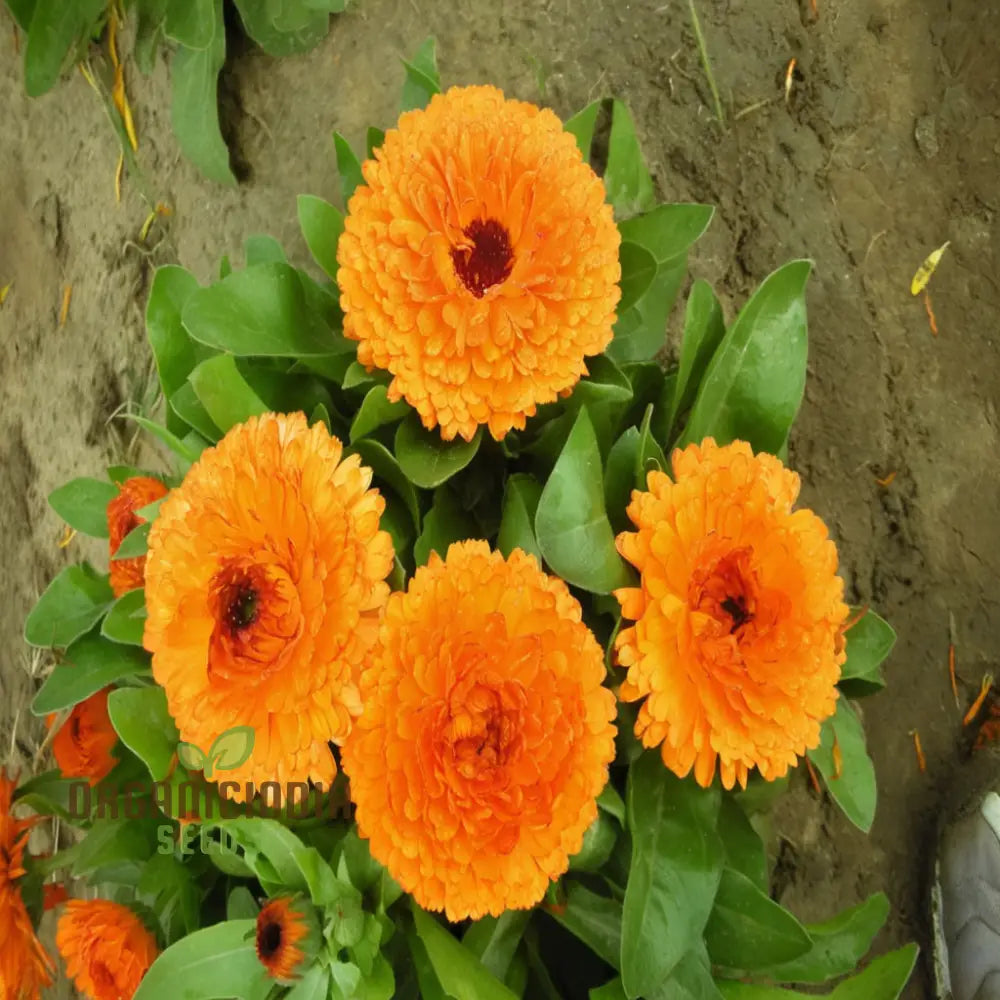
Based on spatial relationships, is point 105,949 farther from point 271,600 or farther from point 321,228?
point 321,228

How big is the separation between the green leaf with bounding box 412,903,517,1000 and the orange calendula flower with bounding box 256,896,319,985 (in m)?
0.10

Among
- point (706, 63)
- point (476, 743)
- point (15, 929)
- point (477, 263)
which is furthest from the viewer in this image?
point (706, 63)

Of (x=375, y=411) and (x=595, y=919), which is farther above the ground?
(x=375, y=411)

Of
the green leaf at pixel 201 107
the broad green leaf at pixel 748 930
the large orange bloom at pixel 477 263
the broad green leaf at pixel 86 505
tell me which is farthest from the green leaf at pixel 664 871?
the green leaf at pixel 201 107

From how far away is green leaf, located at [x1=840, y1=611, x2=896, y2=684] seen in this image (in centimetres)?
91

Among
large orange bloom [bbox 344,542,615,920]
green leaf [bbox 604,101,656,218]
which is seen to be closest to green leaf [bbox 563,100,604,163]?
green leaf [bbox 604,101,656,218]

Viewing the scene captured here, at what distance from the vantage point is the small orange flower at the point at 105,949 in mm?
868

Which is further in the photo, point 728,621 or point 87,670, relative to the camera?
point 87,670

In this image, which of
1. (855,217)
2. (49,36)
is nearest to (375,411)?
(855,217)

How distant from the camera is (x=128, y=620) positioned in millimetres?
901

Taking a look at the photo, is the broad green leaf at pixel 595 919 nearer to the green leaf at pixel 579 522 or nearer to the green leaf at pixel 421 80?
the green leaf at pixel 579 522

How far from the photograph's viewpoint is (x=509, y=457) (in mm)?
933

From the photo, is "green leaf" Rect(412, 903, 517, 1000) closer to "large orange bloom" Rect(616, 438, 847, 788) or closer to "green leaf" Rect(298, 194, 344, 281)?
"large orange bloom" Rect(616, 438, 847, 788)

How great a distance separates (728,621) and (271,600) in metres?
0.35
